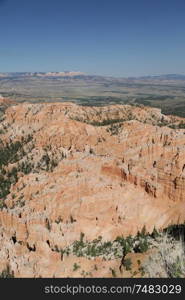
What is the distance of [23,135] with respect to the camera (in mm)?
80062

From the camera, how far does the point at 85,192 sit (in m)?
51.1

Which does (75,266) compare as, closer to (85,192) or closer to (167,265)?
(85,192)

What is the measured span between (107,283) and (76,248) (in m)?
24.3

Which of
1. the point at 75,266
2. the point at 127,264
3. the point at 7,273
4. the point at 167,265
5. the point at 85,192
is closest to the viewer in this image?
the point at 167,265

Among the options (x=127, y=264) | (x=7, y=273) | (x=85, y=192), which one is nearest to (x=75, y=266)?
(x=127, y=264)

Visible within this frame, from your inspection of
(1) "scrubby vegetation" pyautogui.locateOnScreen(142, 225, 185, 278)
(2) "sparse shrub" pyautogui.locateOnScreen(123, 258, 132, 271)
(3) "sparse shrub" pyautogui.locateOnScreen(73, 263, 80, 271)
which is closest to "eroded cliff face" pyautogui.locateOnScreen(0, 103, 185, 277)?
(3) "sparse shrub" pyautogui.locateOnScreen(73, 263, 80, 271)

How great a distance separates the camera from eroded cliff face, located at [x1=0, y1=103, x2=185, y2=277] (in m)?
44.5

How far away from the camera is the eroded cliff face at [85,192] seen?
4445 centimetres

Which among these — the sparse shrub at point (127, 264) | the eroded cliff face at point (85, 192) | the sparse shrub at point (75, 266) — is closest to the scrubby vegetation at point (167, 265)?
the sparse shrub at point (127, 264)

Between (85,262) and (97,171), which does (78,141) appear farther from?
(85,262)

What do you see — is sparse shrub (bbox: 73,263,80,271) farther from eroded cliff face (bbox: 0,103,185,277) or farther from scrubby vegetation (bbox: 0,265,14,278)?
scrubby vegetation (bbox: 0,265,14,278)

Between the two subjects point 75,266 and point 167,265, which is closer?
point 167,265

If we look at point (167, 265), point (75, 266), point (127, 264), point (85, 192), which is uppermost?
point (167, 265)

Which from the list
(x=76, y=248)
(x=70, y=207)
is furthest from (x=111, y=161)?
(x=76, y=248)
